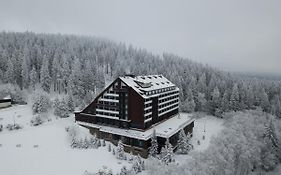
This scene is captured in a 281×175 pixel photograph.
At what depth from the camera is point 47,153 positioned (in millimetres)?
46281

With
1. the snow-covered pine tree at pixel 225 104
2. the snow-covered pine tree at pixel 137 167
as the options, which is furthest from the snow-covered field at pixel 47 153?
the snow-covered pine tree at pixel 225 104

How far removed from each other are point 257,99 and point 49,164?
77.3 meters

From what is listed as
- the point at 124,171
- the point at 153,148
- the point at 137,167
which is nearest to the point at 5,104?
the point at 153,148

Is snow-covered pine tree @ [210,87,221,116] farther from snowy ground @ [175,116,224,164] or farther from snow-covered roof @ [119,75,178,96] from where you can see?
snow-covered roof @ [119,75,178,96]

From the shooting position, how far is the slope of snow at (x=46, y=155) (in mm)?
40344

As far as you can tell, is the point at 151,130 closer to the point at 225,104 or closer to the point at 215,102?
the point at 225,104

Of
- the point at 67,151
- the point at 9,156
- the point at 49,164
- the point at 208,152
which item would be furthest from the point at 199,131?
the point at 9,156

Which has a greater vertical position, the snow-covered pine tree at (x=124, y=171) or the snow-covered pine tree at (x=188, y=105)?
the snow-covered pine tree at (x=188, y=105)

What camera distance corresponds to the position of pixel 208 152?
46656 millimetres

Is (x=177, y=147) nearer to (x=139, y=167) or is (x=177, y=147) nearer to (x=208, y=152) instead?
(x=208, y=152)

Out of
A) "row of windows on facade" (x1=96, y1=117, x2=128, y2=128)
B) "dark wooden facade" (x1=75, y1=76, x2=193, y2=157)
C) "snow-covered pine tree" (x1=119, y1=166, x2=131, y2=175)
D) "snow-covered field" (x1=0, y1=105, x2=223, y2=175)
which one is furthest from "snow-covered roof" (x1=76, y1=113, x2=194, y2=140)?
"snow-covered pine tree" (x1=119, y1=166, x2=131, y2=175)

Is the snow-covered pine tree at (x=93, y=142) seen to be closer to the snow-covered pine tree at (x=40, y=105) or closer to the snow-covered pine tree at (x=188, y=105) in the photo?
the snow-covered pine tree at (x=40, y=105)

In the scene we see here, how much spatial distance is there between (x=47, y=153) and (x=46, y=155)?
3.05 ft

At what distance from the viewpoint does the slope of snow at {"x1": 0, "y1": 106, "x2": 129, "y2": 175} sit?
40.3m
